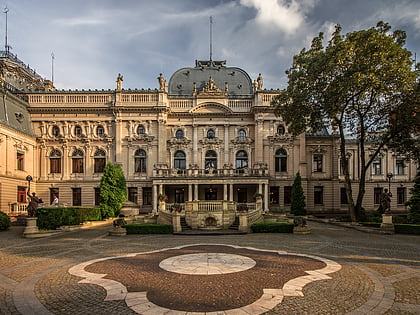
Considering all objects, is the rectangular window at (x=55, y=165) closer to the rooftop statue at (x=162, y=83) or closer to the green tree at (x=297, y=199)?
the rooftop statue at (x=162, y=83)

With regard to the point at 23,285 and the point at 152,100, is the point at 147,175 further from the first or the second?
the point at 23,285

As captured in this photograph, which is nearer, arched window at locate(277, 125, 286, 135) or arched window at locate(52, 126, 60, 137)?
arched window at locate(52, 126, 60, 137)

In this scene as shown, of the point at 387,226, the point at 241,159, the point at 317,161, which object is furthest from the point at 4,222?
the point at 317,161

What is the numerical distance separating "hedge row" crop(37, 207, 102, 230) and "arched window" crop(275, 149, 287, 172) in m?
25.6

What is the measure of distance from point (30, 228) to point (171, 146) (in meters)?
22.3

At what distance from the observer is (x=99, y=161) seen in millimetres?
38938

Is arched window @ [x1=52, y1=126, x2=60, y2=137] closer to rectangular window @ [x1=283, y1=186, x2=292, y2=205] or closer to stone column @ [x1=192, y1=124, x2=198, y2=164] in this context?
stone column @ [x1=192, y1=124, x2=198, y2=164]

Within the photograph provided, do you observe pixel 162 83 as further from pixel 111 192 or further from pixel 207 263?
pixel 207 263

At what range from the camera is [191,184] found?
35.6m

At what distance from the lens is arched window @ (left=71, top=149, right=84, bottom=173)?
38.6m

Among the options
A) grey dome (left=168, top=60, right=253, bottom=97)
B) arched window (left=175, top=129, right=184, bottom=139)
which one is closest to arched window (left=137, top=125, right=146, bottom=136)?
arched window (left=175, top=129, right=184, bottom=139)

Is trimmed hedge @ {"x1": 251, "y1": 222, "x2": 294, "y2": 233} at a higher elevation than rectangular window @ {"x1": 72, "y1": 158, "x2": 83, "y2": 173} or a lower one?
lower

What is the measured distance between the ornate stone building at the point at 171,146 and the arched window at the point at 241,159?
207 mm

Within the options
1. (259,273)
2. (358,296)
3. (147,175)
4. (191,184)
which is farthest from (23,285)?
(147,175)
